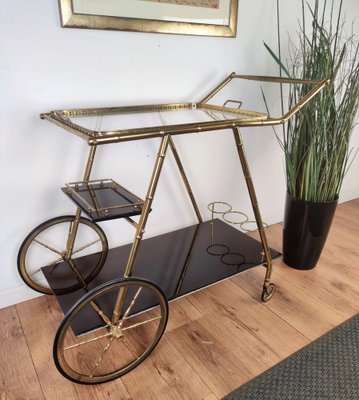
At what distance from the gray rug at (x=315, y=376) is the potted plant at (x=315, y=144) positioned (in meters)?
0.52

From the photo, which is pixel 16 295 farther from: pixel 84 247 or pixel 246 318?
pixel 246 318

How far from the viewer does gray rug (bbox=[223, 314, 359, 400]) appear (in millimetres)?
1133

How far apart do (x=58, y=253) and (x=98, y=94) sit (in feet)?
2.21

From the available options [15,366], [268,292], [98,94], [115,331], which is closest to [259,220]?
[268,292]

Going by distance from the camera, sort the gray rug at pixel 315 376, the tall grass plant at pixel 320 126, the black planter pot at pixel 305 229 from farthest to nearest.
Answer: the black planter pot at pixel 305 229
the tall grass plant at pixel 320 126
the gray rug at pixel 315 376

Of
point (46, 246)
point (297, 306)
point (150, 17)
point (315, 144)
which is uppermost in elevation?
point (150, 17)

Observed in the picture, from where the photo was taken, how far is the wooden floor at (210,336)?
115cm

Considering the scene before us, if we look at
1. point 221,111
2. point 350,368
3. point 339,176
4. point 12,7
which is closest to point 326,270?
point 339,176

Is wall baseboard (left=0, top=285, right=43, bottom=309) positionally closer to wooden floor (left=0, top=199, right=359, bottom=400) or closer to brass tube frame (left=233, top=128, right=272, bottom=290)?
wooden floor (left=0, top=199, right=359, bottom=400)

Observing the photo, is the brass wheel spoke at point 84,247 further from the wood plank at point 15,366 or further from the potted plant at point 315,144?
the potted plant at point 315,144

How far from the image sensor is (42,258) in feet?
4.93

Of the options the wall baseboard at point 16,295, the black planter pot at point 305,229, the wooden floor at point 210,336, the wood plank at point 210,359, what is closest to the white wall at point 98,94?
the wall baseboard at point 16,295

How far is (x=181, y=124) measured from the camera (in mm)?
1068

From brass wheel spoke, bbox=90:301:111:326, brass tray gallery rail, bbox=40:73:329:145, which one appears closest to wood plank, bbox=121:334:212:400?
brass wheel spoke, bbox=90:301:111:326
